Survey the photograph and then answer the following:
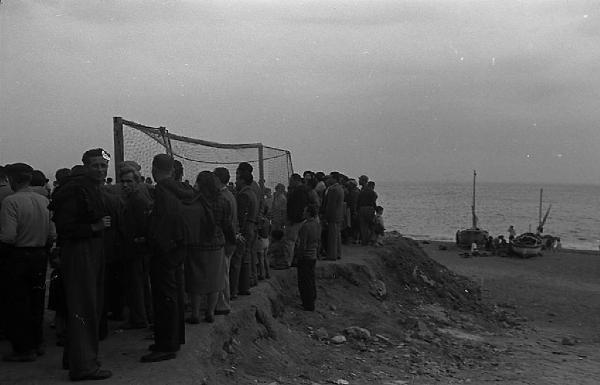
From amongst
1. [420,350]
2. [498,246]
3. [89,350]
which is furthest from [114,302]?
[498,246]

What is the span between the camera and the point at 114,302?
741 centimetres

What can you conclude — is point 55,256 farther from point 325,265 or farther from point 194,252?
point 325,265

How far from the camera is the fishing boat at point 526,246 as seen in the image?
30531 mm

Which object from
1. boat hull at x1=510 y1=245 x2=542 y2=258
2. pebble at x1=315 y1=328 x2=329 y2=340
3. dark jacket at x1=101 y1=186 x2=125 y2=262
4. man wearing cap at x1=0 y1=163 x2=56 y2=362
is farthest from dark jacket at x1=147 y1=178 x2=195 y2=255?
boat hull at x1=510 y1=245 x2=542 y2=258

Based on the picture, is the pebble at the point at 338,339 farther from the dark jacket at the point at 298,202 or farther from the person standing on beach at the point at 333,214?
the person standing on beach at the point at 333,214

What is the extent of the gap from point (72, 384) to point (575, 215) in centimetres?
9948

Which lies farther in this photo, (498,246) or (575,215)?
(575,215)

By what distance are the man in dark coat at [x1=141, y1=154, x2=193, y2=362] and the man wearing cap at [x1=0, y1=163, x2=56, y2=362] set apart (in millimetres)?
1220

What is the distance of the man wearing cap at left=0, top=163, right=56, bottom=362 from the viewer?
5.87 meters

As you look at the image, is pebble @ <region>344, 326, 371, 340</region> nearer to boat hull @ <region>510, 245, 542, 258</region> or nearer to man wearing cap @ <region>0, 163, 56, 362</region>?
man wearing cap @ <region>0, 163, 56, 362</region>

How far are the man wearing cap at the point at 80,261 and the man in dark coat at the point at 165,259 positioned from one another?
709 mm

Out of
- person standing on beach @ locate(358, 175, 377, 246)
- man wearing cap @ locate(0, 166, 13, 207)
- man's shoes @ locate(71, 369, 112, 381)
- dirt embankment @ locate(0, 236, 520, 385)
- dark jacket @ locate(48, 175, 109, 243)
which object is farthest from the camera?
person standing on beach @ locate(358, 175, 377, 246)

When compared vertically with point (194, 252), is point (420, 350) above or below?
below

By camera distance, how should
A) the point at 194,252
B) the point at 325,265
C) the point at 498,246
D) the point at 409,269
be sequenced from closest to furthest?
the point at 194,252
the point at 325,265
the point at 409,269
the point at 498,246
